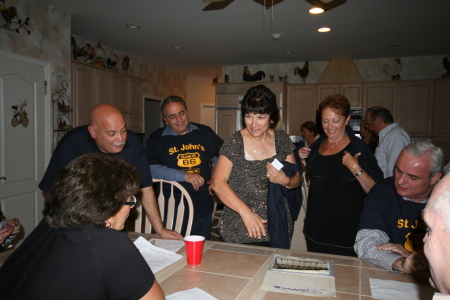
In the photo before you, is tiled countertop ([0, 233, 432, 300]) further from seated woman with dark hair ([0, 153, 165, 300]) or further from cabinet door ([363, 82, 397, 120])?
cabinet door ([363, 82, 397, 120])

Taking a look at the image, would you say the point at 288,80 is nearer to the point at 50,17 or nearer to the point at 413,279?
the point at 50,17

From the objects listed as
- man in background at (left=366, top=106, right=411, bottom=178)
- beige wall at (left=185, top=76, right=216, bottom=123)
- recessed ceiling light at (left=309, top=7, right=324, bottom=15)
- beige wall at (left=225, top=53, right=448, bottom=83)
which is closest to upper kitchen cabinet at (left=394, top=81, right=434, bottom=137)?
beige wall at (left=225, top=53, right=448, bottom=83)

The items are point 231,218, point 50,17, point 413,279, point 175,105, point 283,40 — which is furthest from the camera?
point 283,40

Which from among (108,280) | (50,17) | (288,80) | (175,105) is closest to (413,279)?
(108,280)

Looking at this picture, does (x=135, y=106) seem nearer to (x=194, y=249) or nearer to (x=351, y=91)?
(x=351, y=91)

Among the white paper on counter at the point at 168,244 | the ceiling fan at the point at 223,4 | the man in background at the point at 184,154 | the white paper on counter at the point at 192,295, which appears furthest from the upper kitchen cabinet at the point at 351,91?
the white paper on counter at the point at 192,295

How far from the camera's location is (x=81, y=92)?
4809 mm

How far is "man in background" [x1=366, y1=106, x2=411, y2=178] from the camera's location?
3617mm

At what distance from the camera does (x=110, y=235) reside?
2.92ft

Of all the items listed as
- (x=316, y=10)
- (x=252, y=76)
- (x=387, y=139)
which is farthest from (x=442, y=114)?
(x=316, y=10)

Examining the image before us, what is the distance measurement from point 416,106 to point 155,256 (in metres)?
6.00

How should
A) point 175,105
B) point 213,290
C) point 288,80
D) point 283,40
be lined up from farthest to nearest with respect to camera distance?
1. point 288,80
2. point 283,40
3. point 175,105
4. point 213,290

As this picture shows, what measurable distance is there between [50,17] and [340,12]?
328cm

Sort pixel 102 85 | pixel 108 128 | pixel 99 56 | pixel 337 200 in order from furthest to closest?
pixel 99 56 → pixel 102 85 → pixel 337 200 → pixel 108 128
